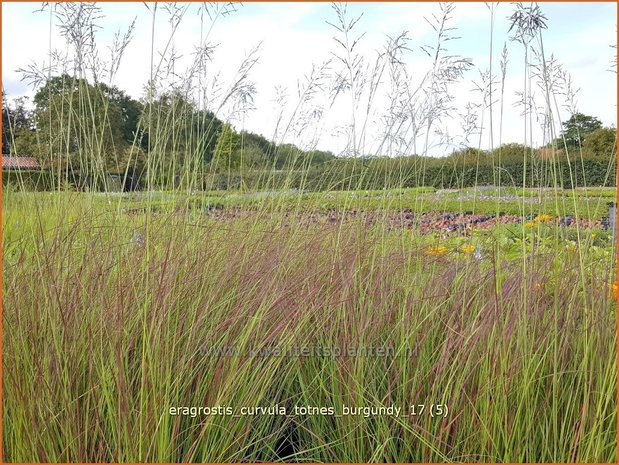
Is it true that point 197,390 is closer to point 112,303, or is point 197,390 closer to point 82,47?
point 112,303

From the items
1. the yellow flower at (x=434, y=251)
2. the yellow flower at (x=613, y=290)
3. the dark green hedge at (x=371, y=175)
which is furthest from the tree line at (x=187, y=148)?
the yellow flower at (x=613, y=290)

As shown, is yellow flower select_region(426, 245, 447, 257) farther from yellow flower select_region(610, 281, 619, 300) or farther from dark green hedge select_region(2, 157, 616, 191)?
yellow flower select_region(610, 281, 619, 300)

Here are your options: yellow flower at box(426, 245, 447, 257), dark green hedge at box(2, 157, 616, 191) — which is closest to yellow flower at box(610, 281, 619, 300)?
dark green hedge at box(2, 157, 616, 191)

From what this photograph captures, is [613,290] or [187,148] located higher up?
[187,148]

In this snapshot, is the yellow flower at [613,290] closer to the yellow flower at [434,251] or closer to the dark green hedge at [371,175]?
the dark green hedge at [371,175]

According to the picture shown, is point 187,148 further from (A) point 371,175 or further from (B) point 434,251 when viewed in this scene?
(B) point 434,251

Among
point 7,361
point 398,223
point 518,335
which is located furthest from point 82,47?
point 518,335

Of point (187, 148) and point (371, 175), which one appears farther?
point (371, 175)

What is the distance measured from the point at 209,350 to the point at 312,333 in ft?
1.23

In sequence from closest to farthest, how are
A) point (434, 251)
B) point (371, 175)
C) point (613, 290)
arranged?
1. point (613, 290)
2. point (434, 251)
3. point (371, 175)

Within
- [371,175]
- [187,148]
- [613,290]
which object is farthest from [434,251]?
[187,148]

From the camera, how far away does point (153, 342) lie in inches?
64.0

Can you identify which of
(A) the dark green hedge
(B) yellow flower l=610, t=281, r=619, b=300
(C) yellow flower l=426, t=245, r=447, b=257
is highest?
(A) the dark green hedge

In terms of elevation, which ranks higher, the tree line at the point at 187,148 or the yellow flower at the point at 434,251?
the tree line at the point at 187,148
